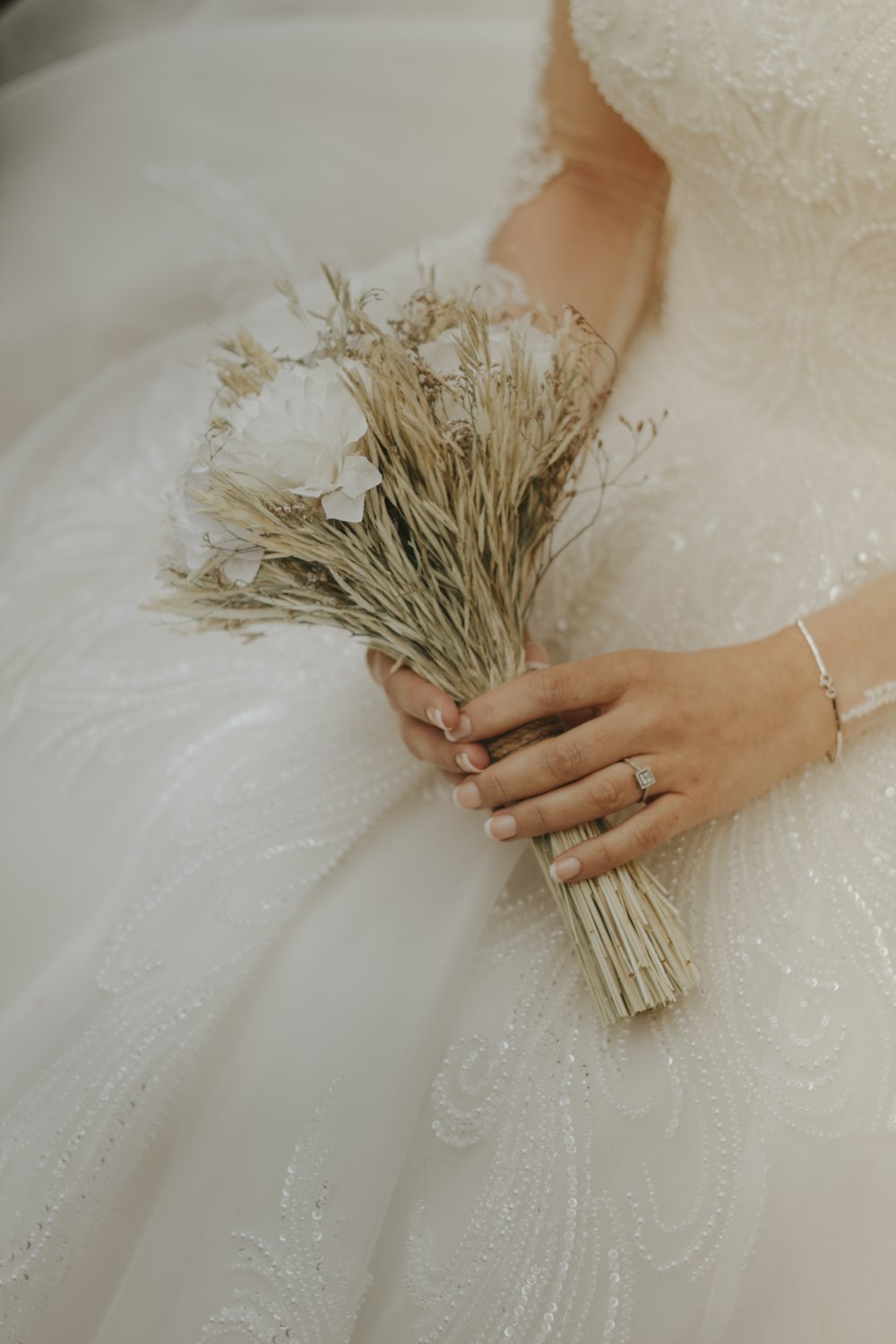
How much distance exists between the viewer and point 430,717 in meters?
0.86

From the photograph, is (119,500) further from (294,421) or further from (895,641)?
(895,641)

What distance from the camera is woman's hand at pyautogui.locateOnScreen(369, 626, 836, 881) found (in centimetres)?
83

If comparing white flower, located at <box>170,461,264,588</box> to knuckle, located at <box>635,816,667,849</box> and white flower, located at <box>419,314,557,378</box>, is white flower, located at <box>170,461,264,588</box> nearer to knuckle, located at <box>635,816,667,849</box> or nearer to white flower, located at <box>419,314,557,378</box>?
white flower, located at <box>419,314,557,378</box>

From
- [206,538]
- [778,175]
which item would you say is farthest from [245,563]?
[778,175]

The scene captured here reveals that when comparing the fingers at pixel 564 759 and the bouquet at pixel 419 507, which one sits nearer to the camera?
the bouquet at pixel 419 507

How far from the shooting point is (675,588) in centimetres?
106

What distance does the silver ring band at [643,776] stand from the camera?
84 centimetres

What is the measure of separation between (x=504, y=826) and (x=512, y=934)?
135mm

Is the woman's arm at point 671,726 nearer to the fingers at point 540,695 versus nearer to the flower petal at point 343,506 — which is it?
the fingers at point 540,695

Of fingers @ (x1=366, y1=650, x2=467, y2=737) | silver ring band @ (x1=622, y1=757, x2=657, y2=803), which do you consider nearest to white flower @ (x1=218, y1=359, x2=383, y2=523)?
fingers @ (x1=366, y1=650, x2=467, y2=737)

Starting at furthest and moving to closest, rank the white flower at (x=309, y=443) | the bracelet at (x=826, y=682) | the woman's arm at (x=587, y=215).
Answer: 1. the woman's arm at (x=587, y=215)
2. the bracelet at (x=826, y=682)
3. the white flower at (x=309, y=443)

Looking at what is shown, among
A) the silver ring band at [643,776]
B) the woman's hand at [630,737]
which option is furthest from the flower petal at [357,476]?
the silver ring band at [643,776]

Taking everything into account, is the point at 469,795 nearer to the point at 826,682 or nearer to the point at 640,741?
the point at 640,741

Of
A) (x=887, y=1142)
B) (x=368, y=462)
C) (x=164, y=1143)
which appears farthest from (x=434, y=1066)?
(x=368, y=462)
